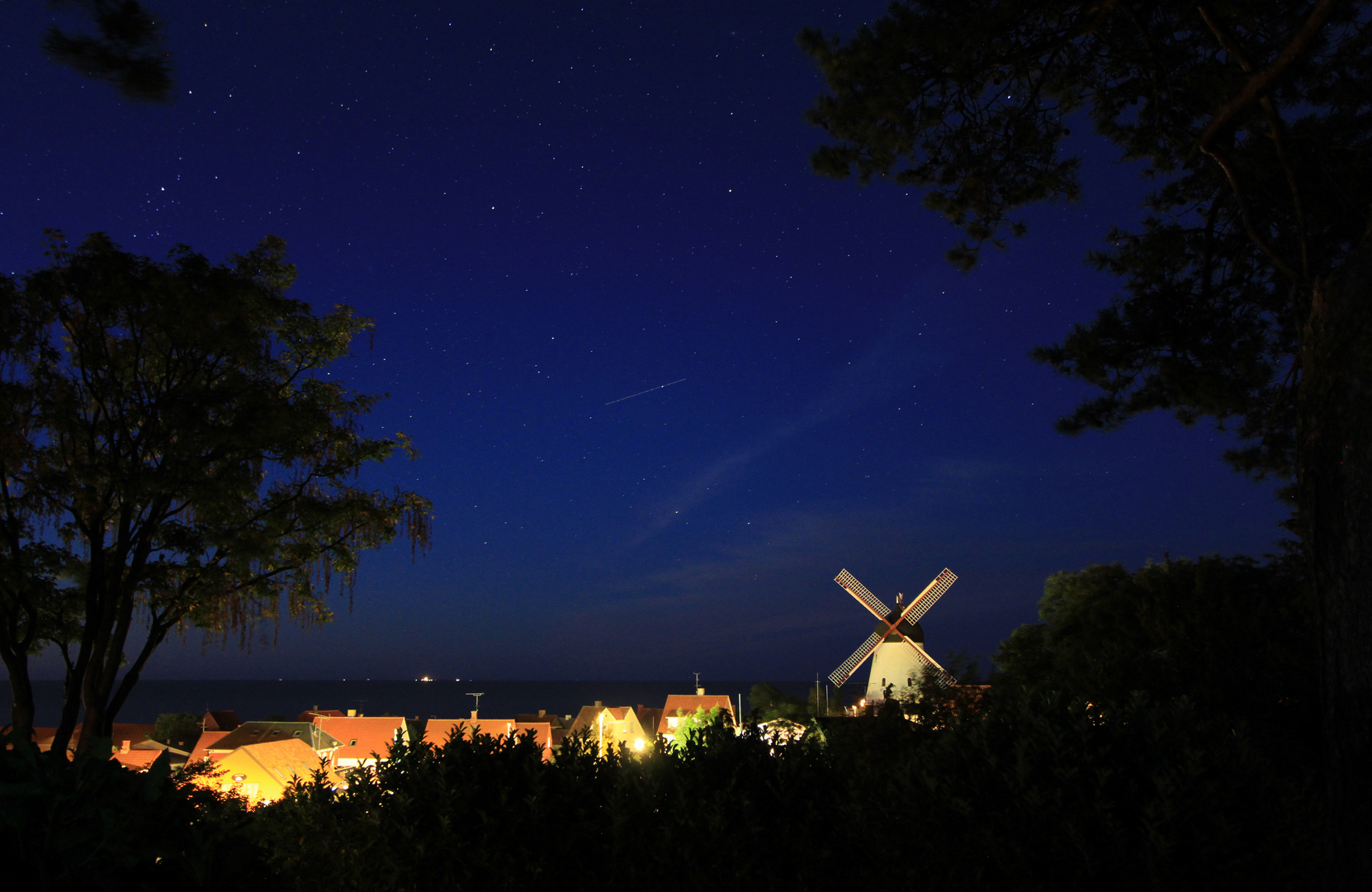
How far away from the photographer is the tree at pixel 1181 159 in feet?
20.5

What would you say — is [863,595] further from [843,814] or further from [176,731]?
[176,731]

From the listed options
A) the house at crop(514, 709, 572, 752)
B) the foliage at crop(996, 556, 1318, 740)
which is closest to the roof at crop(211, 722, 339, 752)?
the house at crop(514, 709, 572, 752)

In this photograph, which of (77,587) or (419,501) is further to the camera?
(419,501)

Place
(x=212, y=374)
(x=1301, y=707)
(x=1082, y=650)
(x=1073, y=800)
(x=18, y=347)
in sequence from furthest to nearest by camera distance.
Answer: (x=1082, y=650) < (x=1301, y=707) < (x=212, y=374) < (x=18, y=347) < (x=1073, y=800)

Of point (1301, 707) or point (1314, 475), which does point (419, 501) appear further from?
point (1301, 707)

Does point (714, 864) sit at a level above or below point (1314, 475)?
below

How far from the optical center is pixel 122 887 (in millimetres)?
1776

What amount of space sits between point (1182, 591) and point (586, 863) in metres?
12.9

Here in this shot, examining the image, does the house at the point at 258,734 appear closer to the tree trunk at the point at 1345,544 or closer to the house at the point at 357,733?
the house at the point at 357,733

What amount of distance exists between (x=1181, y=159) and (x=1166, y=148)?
0.27 metres

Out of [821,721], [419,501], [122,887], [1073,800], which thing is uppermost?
[419,501]

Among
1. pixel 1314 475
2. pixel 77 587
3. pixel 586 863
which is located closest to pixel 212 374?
pixel 77 587

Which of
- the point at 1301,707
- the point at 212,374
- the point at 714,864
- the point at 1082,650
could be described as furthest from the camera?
the point at 1082,650

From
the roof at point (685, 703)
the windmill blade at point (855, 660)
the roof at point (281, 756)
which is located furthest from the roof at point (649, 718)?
the roof at point (281, 756)
